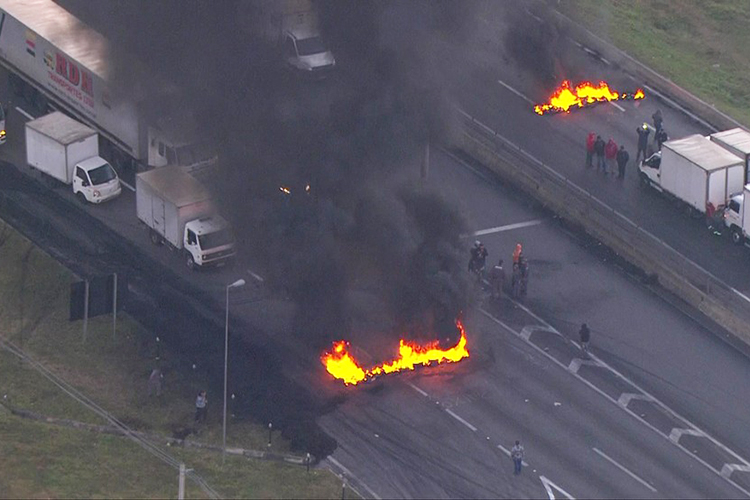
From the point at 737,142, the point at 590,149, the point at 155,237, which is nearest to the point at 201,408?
the point at 155,237

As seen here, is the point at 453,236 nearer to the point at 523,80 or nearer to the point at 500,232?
the point at 500,232

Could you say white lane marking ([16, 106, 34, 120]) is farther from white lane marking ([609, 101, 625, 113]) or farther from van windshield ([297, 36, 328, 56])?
white lane marking ([609, 101, 625, 113])

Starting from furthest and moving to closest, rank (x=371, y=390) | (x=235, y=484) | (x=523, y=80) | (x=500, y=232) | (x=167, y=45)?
(x=523, y=80)
(x=500, y=232)
(x=167, y=45)
(x=371, y=390)
(x=235, y=484)

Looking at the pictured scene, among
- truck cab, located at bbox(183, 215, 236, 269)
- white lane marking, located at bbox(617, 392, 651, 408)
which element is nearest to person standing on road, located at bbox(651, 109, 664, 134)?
white lane marking, located at bbox(617, 392, 651, 408)

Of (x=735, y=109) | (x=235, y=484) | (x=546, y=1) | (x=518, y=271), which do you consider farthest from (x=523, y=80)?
(x=235, y=484)

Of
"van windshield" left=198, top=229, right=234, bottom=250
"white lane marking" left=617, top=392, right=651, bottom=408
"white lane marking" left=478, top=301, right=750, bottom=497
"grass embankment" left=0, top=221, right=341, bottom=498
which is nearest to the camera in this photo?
"grass embankment" left=0, top=221, right=341, bottom=498

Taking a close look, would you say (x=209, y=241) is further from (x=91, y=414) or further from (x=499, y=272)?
(x=499, y=272)
